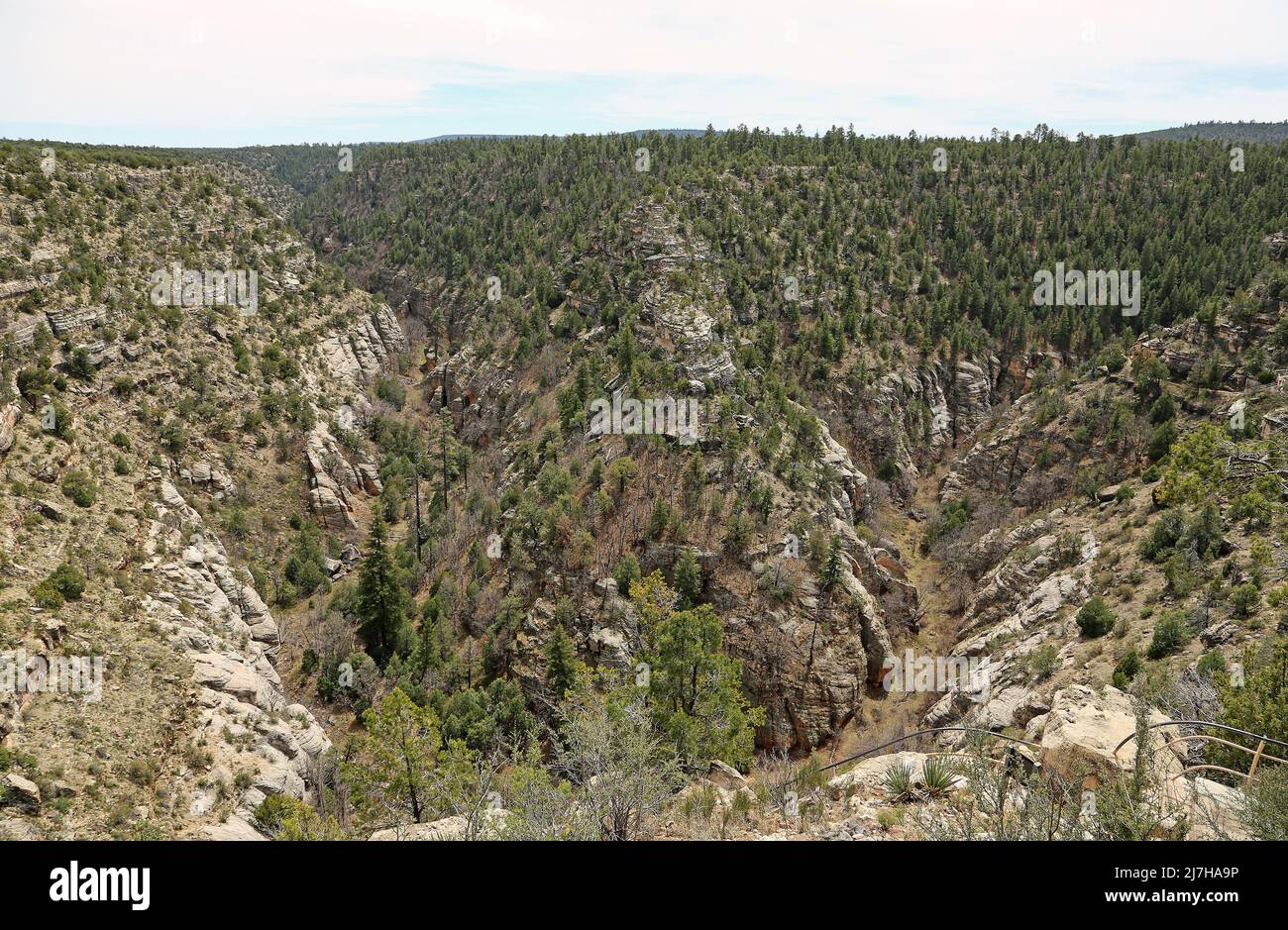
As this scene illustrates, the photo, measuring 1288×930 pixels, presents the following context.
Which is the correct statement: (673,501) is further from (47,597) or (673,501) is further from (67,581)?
(47,597)

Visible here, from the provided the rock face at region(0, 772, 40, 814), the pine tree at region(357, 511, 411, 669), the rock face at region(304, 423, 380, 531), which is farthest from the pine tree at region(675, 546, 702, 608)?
the rock face at region(0, 772, 40, 814)

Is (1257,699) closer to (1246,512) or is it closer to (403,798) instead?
(1246,512)

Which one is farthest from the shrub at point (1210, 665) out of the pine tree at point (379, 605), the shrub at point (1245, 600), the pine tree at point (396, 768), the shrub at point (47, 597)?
the pine tree at point (379, 605)

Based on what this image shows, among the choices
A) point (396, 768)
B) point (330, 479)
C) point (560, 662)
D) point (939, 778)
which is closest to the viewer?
point (939, 778)
